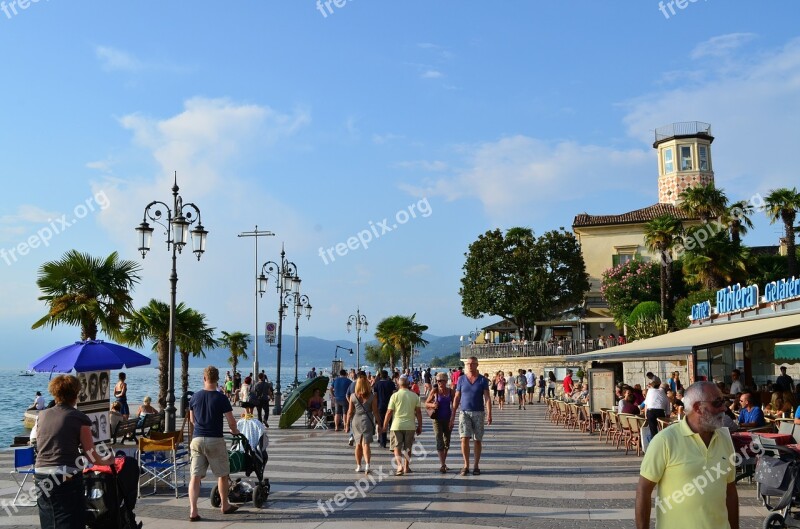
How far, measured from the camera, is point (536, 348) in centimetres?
5212

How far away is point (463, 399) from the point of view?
11.8 m

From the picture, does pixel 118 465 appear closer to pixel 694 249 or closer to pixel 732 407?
pixel 732 407

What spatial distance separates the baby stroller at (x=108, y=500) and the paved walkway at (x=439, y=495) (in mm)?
1231

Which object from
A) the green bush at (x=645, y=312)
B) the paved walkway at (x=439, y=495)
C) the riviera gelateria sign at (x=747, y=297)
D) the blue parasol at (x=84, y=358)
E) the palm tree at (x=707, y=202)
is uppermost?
the palm tree at (x=707, y=202)

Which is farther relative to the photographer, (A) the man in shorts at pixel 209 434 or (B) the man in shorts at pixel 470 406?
(B) the man in shorts at pixel 470 406

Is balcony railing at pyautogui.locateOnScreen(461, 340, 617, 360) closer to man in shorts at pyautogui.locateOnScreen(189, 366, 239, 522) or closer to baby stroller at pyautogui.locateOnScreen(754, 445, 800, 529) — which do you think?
baby stroller at pyautogui.locateOnScreen(754, 445, 800, 529)

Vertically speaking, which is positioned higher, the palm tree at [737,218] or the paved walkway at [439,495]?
the palm tree at [737,218]

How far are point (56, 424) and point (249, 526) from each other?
258 cm

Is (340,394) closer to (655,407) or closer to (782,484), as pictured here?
(655,407)

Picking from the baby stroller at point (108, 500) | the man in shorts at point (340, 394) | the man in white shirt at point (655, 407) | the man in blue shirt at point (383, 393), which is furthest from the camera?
the man in shorts at point (340, 394)

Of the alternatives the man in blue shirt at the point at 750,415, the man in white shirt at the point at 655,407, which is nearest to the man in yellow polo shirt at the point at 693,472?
the man in blue shirt at the point at 750,415

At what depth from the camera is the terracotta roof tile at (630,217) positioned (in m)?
62.6

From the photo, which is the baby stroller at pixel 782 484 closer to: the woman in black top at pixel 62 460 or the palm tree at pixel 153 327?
the woman in black top at pixel 62 460

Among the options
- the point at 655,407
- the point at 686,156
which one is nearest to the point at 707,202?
the point at 686,156
